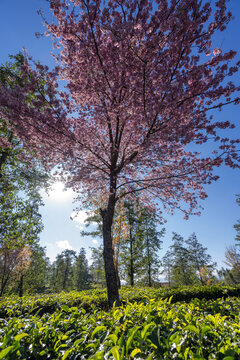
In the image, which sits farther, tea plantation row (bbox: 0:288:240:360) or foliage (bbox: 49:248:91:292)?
foliage (bbox: 49:248:91:292)

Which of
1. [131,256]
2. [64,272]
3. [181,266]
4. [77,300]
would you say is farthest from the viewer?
[64,272]

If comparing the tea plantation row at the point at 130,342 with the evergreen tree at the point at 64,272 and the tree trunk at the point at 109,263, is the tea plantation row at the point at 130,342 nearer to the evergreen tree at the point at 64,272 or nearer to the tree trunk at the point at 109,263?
the tree trunk at the point at 109,263

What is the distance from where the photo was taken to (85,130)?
21.7ft

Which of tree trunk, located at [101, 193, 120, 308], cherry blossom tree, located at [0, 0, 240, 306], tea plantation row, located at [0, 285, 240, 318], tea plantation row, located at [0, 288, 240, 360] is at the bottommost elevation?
tea plantation row, located at [0, 285, 240, 318]

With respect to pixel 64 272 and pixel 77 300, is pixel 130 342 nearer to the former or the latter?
pixel 77 300

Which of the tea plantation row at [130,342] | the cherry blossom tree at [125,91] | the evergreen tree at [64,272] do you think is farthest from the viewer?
the evergreen tree at [64,272]

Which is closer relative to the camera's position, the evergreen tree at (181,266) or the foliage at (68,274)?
the evergreen tree at (181,266)

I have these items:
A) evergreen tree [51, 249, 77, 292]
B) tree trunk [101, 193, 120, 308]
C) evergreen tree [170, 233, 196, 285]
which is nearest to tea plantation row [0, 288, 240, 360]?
tree trunk [101, 193, 120, 308]

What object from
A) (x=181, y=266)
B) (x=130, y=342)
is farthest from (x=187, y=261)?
(x=130, y=342)

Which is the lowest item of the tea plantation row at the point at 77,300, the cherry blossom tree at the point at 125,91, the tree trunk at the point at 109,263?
the tea plantation row at the point at 77,300

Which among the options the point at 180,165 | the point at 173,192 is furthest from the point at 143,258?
the point at 180,165

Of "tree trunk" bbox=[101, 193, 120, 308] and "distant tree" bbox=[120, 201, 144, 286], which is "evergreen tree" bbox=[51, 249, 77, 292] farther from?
"tree trunk" bbox=[101, 193, 120, 308]

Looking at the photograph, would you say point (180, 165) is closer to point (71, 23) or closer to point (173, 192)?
point (173, 192)

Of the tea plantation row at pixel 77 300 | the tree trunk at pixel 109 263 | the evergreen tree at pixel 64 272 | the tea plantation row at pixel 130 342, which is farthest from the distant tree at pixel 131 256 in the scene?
the evergreen tree at pixel 64 272
